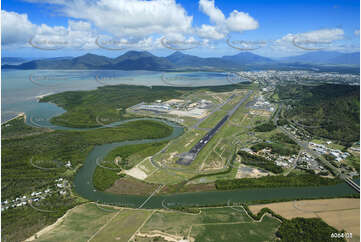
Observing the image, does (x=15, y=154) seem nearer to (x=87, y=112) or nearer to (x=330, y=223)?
(x=87, y=112)

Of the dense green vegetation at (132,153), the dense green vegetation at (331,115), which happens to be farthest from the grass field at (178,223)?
the dense green vegetation at (331,115)

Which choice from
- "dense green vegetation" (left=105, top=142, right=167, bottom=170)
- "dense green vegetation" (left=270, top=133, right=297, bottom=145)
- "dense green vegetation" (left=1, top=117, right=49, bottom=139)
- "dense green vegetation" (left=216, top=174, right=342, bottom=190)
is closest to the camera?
"dense green vegetation" (left=216, top=174, right=342, bottom=190)

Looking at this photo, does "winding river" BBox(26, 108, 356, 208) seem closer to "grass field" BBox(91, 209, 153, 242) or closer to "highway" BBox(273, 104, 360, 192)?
"highway" BBox(273, 104, 360, 192)

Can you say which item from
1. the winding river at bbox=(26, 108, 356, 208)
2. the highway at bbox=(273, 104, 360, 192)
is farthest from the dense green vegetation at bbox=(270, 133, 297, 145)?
the winding river at bbox=(26, 108, 356, 208)

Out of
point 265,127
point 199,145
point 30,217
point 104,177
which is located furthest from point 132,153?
point 265,127

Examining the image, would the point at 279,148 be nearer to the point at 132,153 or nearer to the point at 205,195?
the point at 205,195

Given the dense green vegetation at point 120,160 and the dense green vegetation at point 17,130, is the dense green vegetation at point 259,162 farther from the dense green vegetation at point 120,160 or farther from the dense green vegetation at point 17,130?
the dense green vegetation at point 17,130

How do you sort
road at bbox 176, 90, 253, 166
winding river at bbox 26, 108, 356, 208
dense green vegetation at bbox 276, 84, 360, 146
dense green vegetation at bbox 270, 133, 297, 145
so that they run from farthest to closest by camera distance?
dense green vegetation at bbox 276, 84, 360, 146 → dense green vegetation at bbox 270, 133, 297, 145 → road at bbox 176, 90, 253, 166 → winding river at bbox 26, 108, 356, 208
